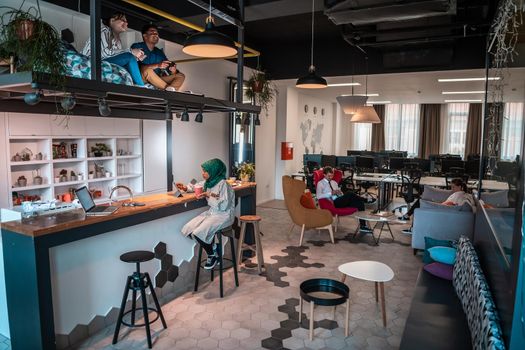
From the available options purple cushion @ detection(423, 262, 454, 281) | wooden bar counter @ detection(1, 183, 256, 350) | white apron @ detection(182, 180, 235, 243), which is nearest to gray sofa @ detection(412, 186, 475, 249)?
purple cushion @ detection(423, 262, 454, 281)

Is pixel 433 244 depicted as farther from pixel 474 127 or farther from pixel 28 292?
pixel 474 127

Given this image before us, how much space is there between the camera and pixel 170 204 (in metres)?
4.11

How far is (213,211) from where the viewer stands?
4.30 metres

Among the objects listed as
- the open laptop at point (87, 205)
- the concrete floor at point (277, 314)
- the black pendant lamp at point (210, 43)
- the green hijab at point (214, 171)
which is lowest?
the concrete floor at point (277, 314)

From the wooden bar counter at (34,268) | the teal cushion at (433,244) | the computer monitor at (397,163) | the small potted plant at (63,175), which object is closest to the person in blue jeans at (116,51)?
the wooden bar counter at (34,268)

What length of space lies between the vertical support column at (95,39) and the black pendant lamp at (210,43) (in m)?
0.82

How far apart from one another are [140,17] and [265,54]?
3317mm

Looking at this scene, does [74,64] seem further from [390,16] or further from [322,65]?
[322,65]

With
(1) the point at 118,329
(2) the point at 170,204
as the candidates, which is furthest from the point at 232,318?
(2) the point at 170,204

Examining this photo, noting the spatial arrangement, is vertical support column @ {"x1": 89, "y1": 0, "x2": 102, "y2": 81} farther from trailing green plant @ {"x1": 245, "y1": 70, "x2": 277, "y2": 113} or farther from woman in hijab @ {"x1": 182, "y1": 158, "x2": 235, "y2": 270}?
trailing green plant @ {"x1": 245, "y1": 70, "x2": 277, "y2": 113}

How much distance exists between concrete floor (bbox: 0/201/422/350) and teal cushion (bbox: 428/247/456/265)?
59 centimetres

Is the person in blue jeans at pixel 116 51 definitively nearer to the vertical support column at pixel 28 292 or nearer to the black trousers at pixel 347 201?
the vertical support column at pixel 28 292

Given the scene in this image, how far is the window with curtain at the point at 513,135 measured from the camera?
191 centimetres

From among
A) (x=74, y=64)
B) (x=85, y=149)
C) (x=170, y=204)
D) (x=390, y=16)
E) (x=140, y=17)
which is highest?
(x=140, y=17)
